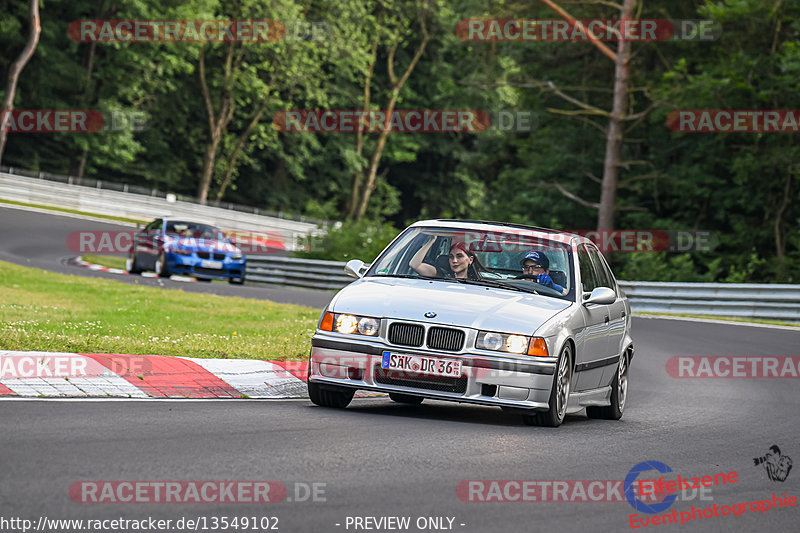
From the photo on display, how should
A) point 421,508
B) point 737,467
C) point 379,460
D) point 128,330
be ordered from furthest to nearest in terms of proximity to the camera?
point 128,330
point 737,467
point 379,460
point 421,508

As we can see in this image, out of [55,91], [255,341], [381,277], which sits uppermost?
[55,91]

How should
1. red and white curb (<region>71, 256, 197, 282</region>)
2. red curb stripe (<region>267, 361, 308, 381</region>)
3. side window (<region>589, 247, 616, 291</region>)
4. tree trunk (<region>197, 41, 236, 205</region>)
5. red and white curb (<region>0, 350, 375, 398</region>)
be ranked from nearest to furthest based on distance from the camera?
1. red and white curb (<region>0, 350, 375, 398</region>)
2. side window (<region>589, 247, 616, 291</region>)
3. red curb stripe (<region>267, 361, 308, 381</region>)
4. red and white curb (<region>71, 256, 197, 282</region>)
5. tree trunk (<region>197, 41, 236, 205</region>)

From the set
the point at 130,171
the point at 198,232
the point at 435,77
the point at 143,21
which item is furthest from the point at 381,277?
the point at 435,77

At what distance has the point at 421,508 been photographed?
580 cm

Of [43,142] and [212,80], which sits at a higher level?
[212,80]

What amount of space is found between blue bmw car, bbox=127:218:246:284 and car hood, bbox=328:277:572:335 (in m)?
19.6

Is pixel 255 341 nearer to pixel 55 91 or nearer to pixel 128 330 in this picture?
pixel 128 330

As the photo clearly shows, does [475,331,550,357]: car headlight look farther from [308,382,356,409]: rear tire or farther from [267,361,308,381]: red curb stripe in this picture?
[267,361,308,381]: red curb stripe

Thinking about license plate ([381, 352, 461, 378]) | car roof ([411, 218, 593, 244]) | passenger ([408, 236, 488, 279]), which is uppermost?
car roof ([411, 218, 593, 244])

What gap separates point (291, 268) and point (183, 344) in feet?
66.9

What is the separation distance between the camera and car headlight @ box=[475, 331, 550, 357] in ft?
29.3

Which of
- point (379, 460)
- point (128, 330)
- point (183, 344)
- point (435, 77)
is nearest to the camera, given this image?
point (379, 460)
